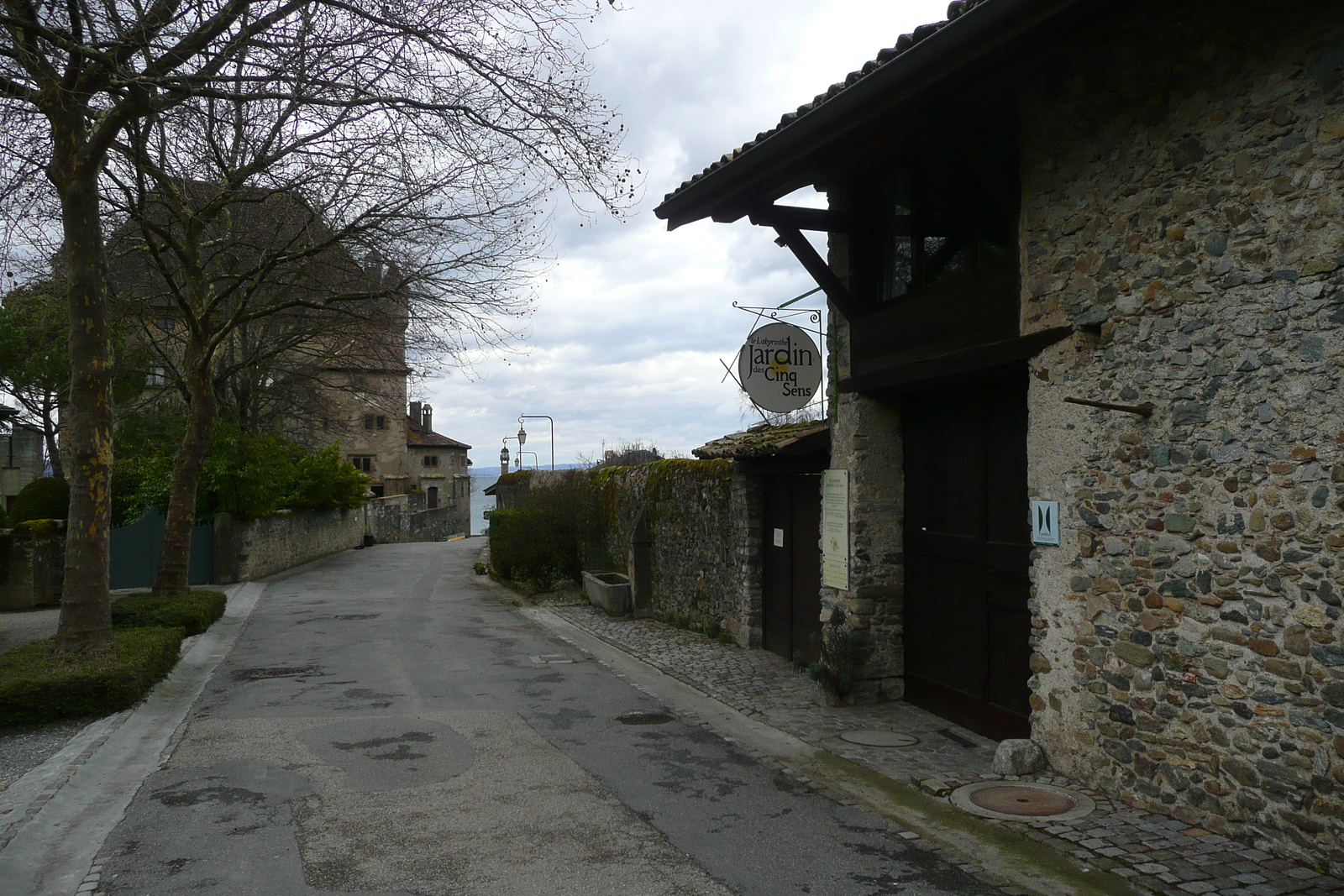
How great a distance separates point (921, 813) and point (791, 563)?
210 inches

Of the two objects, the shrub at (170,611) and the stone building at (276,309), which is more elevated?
the stone building at (276,309)

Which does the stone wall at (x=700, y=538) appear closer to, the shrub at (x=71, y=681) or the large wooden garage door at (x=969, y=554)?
the large wooden garage door at (x=969, y=554)

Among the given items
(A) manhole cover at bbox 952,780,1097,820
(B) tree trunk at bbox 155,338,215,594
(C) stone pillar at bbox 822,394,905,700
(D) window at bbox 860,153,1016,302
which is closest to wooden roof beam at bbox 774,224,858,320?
(D) window at bbox 860,153,1016,302

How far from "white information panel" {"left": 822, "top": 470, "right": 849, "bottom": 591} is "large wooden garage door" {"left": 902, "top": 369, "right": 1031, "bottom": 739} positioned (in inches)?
21.9

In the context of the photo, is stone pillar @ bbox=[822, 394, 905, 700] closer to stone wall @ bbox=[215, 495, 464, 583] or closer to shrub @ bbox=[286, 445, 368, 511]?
stone wall @ bbox=[215, 495, 464, 583]

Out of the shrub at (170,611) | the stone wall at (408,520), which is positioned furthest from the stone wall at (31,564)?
the stone wall at (408,520)

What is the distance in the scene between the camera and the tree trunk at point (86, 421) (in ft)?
28.9

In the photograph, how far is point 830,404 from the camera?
8.65 metres

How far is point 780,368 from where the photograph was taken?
9414mm

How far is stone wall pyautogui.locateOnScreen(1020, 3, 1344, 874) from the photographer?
4340 millimetres

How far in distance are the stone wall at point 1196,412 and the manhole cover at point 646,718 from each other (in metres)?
3.12

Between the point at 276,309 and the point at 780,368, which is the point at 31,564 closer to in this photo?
the point at 276,309

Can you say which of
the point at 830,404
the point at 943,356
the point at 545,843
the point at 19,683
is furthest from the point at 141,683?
the point at 943,356

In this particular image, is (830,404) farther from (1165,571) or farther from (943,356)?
(1165,571)
